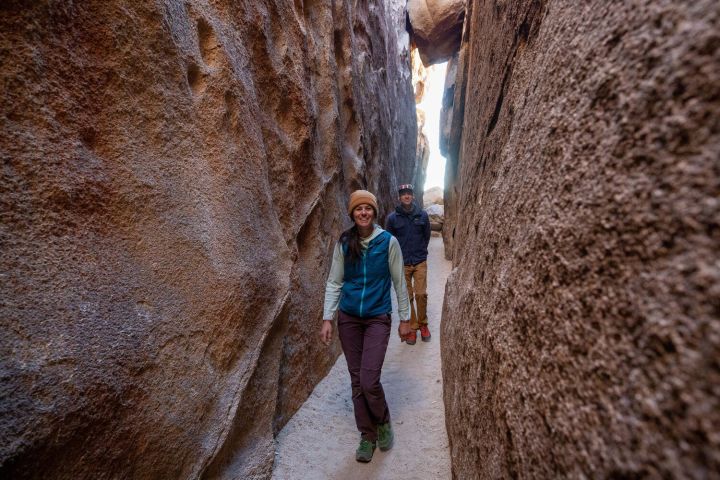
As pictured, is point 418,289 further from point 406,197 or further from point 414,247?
point 406,197

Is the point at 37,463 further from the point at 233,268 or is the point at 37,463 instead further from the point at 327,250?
the point at 327,250

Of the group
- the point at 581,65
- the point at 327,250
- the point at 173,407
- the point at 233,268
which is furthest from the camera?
the point at 327,250

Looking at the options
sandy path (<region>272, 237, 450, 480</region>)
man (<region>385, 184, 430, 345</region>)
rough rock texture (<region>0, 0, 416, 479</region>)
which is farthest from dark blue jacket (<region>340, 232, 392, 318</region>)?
man (<region>385, 184, 430, 345</region>)

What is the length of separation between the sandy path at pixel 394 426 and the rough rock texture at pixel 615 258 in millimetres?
1474

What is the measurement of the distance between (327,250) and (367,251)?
1.58 meters

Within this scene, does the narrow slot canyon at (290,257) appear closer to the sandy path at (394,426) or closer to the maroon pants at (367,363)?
the sandy path at (394,426)

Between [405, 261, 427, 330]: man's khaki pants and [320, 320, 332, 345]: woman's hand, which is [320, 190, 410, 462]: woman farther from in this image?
[405, 261, 427, 330]: man's khaki pants

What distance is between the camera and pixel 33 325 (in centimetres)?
Answer: 144

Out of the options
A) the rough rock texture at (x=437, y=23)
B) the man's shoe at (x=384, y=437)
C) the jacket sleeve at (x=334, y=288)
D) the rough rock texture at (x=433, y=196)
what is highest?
the rough rock texture at (x=437, y=23)


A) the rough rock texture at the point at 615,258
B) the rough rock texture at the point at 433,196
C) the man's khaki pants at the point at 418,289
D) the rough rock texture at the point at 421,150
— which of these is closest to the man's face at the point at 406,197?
the man's khaki pants at the point at 418,289

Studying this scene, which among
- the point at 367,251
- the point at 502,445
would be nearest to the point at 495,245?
the point at 502,445

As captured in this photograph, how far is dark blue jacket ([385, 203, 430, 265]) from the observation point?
17.8ft

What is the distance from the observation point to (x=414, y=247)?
5.43 m

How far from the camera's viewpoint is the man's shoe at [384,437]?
9.75 ft
